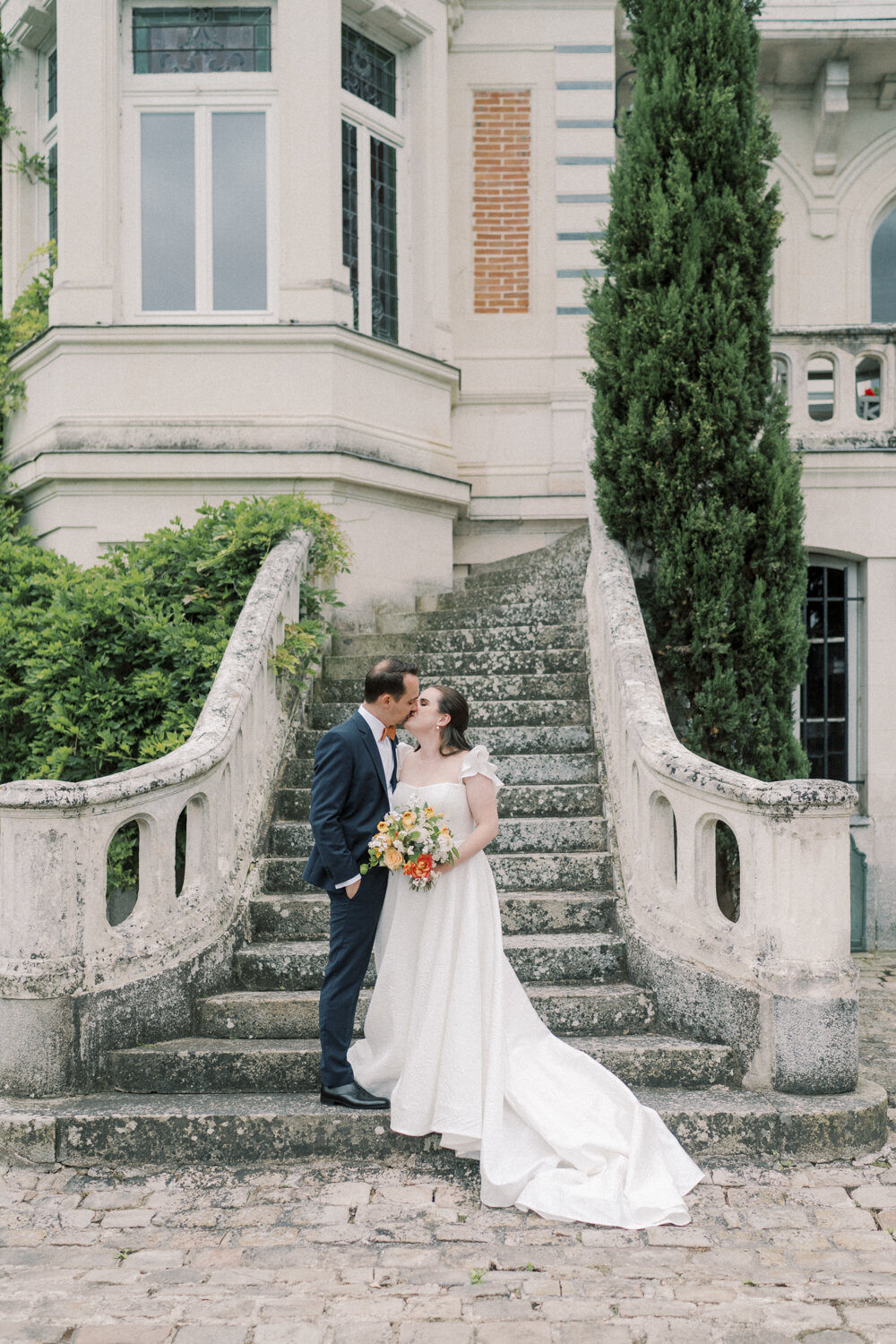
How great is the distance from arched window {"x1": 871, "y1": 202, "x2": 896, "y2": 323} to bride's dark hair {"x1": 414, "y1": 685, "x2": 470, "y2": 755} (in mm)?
8584

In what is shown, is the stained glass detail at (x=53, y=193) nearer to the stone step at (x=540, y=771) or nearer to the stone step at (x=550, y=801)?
the stone step at (x=540, y=771)

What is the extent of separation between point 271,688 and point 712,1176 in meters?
3.41

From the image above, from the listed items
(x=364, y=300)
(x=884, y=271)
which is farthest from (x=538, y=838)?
(x=884, y=271)

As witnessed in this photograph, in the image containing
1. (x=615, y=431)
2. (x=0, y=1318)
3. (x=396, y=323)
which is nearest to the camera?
(x=0, y=1318)

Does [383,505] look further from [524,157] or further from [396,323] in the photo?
[524,157]

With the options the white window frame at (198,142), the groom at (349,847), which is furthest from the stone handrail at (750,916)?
the white window frame at (198,142)

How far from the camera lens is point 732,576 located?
6.35 m

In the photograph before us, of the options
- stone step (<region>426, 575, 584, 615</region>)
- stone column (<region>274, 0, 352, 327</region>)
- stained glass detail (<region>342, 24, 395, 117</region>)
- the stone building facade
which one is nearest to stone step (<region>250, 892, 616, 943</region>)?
stone step (<region>426, 575, 584, 615</region>)

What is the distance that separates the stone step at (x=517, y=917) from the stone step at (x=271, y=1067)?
87 cm

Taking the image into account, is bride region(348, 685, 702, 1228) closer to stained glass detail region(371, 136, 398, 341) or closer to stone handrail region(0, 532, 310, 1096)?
stone handrail region(0, 532, 310, 1096)

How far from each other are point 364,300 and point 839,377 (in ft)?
12.5

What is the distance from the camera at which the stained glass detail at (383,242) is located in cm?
925

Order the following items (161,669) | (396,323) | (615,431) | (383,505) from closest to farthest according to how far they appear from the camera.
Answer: (161,669), (615,431), (383,505), (396,323)

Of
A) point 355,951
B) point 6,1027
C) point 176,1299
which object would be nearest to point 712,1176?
point 355,951
